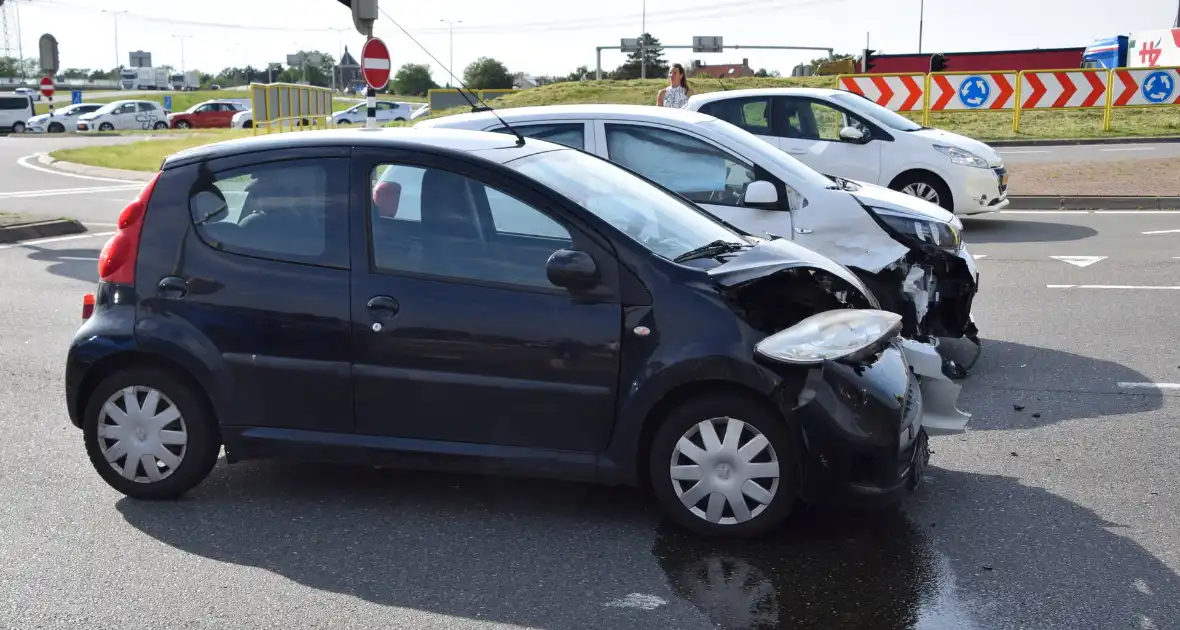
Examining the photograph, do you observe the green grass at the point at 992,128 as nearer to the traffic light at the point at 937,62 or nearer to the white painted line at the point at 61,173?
the white painted line at the point at 61,173

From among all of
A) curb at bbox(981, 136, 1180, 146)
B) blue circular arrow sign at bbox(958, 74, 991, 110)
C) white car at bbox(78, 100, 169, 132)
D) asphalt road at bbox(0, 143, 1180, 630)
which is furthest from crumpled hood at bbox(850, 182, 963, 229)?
white car at bbox(78, 100, 169, 132)

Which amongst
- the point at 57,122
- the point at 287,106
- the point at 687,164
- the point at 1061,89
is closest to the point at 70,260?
the point at 687,164

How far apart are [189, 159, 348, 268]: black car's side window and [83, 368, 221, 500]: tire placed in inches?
25.5

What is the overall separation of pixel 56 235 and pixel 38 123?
4176 centimetres

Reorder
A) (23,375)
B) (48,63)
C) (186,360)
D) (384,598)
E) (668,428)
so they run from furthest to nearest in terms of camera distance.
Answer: (48,63)
(23,375)
(186,360)
(668,428)
(384,598)

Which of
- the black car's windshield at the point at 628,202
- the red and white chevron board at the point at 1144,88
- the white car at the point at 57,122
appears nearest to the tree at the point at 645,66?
the white car at the point at 57,122

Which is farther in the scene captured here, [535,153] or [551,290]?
[535,153]

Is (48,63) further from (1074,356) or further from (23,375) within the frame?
(1074,356)

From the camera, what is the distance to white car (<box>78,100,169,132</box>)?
52.5m

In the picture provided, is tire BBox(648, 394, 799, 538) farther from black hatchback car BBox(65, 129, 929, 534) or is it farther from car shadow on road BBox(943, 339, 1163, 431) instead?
car shadow on road BBox(943, 339, 1163, 431)

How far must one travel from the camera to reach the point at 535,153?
17.6 ft

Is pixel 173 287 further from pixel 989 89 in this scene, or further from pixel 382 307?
pixel 989 89

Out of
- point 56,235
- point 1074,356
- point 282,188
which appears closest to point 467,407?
point 282,188

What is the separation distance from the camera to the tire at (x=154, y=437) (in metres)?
5.14
